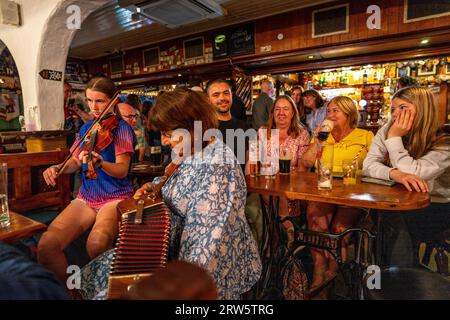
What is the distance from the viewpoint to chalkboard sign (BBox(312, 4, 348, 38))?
15.2 feet

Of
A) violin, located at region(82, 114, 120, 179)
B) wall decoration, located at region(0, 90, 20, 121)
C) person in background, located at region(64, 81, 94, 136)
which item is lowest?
violin, located at region(82, 114, 120, 179)

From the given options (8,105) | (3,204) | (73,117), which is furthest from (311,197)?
(8,105)

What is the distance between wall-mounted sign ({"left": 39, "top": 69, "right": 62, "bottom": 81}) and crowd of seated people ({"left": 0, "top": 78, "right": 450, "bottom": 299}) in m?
1.78

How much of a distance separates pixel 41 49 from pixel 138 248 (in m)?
3.16

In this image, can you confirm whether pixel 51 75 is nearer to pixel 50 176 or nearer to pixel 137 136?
pixel 137 136

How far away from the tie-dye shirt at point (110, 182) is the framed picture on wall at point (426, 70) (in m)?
6.61

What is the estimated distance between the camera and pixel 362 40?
452cm

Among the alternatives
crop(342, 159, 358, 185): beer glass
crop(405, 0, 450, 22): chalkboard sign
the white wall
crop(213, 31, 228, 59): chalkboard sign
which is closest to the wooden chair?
the white wall

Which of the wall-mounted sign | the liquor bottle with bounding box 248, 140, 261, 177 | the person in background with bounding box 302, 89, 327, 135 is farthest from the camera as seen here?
the person in background with bounding box 302, 89, 327, 135

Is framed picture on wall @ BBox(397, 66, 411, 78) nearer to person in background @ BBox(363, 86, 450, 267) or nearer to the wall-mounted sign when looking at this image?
person in background @ BBox(363, 86, 450, 267)

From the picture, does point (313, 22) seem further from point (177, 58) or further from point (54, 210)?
point (54, 210)

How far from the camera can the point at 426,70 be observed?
613 centimetres

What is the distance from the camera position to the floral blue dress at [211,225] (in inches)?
50.9
